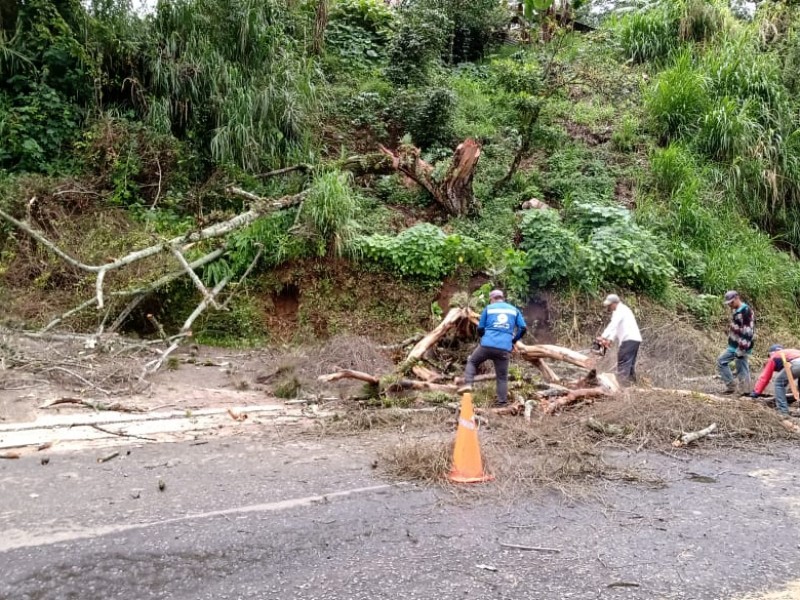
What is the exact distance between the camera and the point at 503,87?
16188 millimetres

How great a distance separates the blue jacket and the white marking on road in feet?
10.3

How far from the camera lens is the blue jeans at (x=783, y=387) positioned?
7.22 meters

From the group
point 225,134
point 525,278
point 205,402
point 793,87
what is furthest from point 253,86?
point 793,87

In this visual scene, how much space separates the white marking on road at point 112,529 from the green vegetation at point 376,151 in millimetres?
6161

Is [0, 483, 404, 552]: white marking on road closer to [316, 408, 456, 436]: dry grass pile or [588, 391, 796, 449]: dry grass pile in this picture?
[316, 408, 456, 436]: dry grass pile

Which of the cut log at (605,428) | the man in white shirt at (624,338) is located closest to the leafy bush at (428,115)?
the man in white shirt at (624,338)

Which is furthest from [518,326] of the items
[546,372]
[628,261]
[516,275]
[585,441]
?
[628,261]

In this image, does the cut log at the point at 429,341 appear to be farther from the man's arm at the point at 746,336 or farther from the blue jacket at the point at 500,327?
the man's arm at the point at 746,336

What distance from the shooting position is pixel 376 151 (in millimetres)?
13453

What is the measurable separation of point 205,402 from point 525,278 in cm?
616

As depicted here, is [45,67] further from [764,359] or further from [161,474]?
[764,359]

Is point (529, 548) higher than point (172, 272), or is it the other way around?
point (172, 272)

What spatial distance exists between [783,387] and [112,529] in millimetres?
7328

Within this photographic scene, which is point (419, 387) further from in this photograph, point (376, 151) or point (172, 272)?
point (376, 151)
